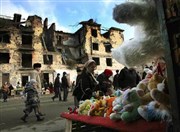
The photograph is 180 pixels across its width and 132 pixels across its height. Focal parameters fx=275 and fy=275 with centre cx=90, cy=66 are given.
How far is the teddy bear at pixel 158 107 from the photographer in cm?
162

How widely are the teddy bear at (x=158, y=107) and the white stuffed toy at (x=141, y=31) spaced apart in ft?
0.79

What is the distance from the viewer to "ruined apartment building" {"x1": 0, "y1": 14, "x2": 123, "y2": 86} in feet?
126

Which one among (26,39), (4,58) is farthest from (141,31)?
(26,39)

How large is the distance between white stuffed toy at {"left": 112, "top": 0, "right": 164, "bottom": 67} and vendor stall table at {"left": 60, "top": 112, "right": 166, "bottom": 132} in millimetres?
438

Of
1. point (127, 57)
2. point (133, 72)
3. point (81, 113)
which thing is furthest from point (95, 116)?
point (133, 72)

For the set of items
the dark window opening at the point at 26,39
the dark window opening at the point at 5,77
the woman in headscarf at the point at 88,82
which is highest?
the dark window opening at the point at 26,39

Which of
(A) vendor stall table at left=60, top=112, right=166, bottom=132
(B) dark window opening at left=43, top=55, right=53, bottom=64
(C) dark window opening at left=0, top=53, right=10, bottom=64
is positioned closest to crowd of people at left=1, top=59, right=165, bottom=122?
(A) vendor stall table at left=60, top=112, right=166, bottom=132

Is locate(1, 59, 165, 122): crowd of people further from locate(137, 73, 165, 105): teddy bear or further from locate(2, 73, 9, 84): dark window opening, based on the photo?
locate(2, 73, 9, 84): dark window opening

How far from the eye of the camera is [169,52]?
4.57ft

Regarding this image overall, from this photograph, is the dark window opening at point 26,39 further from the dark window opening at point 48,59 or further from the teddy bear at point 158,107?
the teddy bear at point 158,107

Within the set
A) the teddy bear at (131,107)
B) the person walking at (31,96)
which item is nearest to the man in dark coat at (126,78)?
the person walking at (31,96)

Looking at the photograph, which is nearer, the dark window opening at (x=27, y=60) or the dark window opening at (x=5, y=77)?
the dark window opening at (x=5, y=77)

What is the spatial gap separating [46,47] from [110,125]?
139 feet

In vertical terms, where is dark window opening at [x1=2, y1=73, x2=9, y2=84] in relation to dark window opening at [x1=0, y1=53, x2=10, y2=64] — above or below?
below
